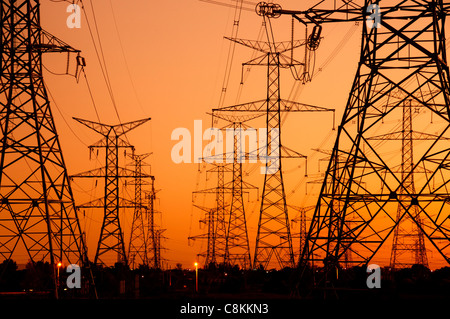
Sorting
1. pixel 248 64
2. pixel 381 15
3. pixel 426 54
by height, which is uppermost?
pixel 248 64

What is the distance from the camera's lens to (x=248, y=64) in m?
47.8

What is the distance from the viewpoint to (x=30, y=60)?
29969 millimetres

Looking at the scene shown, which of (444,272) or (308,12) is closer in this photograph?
(308,12)

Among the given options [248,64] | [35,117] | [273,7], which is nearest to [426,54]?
[273,7]
